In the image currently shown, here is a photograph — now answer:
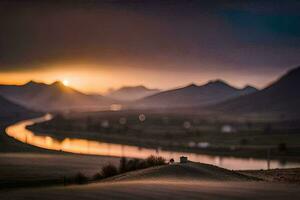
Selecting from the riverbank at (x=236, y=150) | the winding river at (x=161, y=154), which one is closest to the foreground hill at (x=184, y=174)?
the winding river at (x=161, y=154)

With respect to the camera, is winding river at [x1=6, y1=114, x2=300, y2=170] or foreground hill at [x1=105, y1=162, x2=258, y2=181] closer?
foreground hill at [x1=105, y1=162, x2=258, y2=181]

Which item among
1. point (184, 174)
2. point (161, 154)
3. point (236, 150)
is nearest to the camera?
point (184, 174)

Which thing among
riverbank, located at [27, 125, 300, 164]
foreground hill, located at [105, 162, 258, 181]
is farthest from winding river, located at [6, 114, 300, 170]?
foreground hill, located at [105, 162, 258, 181]

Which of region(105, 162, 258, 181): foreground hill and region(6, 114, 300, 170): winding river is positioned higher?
region(6, 114, 300, 170): winding river

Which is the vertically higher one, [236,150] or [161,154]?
[236,150]

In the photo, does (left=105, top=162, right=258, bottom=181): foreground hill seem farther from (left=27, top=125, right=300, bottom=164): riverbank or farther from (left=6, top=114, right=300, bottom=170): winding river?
(left=27, top=125, right=300, bottom=164): riverbank

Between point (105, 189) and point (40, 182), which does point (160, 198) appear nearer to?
point (105, 189)

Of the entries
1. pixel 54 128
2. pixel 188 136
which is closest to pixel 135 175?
pixel 188 136

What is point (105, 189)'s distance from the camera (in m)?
13.5

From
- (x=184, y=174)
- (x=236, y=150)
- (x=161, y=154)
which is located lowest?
(x=184, y=174)

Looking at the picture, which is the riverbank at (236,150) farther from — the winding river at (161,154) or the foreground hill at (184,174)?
the foreground hill at (184,174)

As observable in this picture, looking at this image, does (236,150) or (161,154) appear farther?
(236,150)

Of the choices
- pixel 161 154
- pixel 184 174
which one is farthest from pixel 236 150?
pixel 184 174

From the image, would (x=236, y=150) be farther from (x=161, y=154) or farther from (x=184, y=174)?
(x=184, y=174)
